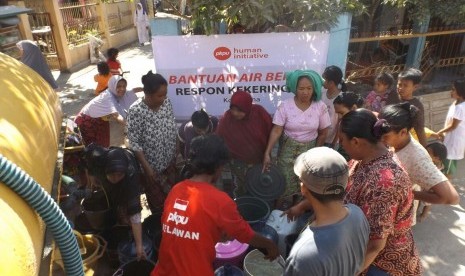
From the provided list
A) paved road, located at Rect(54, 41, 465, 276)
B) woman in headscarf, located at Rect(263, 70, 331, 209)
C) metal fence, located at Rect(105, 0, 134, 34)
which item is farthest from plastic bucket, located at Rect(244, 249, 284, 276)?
metal fence, located at Rect(105, 0, 134, 34)

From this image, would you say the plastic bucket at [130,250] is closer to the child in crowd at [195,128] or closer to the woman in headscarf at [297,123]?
the child in crowd at [195,128]

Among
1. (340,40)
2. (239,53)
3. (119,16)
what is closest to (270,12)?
(239,53)

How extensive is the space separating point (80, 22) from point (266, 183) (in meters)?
11.9

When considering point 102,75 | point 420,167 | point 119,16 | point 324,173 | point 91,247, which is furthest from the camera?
point 119,16

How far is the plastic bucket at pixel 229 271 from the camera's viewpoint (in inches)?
111

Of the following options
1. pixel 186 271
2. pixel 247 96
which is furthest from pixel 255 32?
pixel 186 271

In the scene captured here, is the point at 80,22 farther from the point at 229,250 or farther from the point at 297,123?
the point at 229,250

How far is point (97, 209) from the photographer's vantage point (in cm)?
342

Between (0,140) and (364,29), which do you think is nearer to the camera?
(0,140)

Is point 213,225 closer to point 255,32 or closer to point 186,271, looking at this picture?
point 186,271

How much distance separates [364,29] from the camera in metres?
7.18

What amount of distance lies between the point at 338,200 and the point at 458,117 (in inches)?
135

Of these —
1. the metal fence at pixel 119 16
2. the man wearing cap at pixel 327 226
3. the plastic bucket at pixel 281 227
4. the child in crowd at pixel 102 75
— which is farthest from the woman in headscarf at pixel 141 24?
the man wearing cap at pixel 327 226

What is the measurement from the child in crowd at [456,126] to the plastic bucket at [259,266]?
3.05 meters
